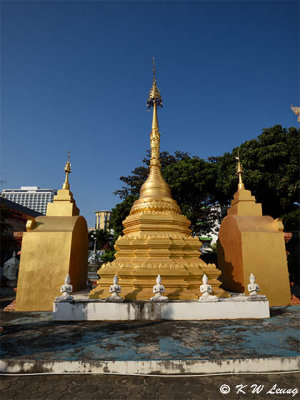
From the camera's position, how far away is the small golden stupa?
27.2 ft

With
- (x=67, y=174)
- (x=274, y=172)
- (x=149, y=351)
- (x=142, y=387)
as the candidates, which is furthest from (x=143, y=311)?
(x=274, y=172)

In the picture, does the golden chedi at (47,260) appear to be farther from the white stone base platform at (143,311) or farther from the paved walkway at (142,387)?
the paved walkway at (142,387)

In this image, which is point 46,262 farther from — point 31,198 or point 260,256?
point 31,198

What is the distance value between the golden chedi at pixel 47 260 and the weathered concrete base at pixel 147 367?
16.0ft

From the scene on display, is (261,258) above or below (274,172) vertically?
below

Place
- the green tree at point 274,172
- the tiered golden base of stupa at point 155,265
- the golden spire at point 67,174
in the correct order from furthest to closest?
the green tree at point 274,172
the golden spire at point 67,174
the tiered golden base of stupa at point 155,265

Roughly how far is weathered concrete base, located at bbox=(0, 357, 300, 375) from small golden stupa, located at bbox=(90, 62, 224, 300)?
3.86 metres

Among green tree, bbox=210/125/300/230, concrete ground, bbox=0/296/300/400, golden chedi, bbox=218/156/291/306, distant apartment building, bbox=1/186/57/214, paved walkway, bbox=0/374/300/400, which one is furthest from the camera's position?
distant apartment building, bbox=1/186/57/214

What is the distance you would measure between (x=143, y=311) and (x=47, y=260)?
4.23m

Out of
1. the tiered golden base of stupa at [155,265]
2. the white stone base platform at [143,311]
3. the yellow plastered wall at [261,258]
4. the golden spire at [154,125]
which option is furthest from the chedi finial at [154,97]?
the white stone base platform at [143,311]

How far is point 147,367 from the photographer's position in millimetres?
4027

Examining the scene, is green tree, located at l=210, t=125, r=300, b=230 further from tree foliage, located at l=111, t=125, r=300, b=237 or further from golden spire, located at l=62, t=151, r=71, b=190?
golden spire, located at l=62, t=151, r=71, b=190

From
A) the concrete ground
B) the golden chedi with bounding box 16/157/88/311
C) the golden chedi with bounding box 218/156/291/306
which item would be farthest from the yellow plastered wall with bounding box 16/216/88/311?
the golden chedi with bounding box 218/156/291/306

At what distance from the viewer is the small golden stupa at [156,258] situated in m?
8.28
